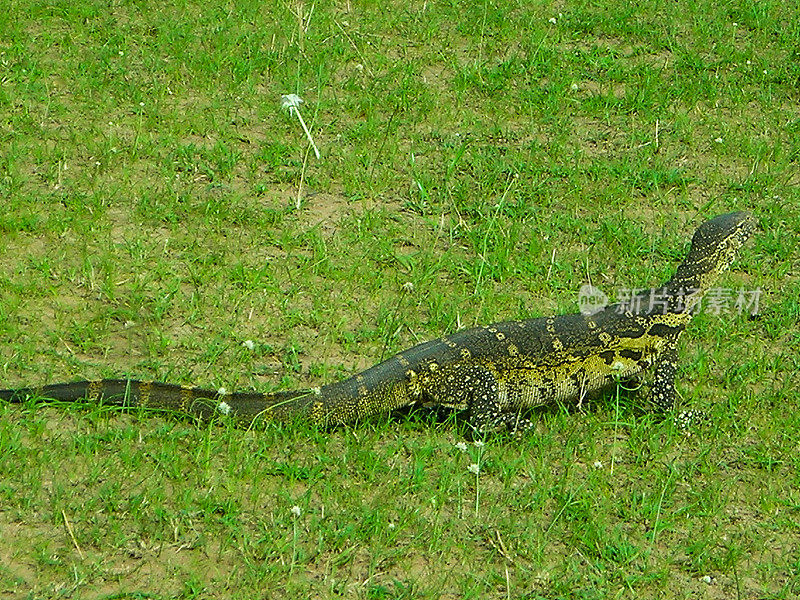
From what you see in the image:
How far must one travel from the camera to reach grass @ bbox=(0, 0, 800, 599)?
19.8ft

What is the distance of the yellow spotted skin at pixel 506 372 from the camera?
21.7ft

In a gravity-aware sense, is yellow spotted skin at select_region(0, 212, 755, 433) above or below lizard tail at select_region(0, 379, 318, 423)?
above

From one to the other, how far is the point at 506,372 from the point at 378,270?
1.89m

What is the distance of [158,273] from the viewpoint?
826 cm

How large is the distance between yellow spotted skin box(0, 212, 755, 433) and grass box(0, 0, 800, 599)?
161 mm

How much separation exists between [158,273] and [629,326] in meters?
3.59

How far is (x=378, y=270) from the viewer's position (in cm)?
865

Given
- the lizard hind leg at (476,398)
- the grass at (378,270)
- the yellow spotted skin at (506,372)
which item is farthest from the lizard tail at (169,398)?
the lizard hind leg at (476,398)

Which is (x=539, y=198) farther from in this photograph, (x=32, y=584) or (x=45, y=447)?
(x=32, y=584)

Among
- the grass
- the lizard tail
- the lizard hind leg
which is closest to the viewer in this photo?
the grass

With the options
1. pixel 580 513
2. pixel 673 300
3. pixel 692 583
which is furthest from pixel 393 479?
pixel 673 300

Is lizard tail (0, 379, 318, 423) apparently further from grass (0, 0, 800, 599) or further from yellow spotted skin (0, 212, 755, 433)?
grass (0, 0, 800, 599)

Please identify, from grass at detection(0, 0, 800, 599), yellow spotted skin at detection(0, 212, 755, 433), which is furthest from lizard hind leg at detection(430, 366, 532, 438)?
grass at detection(0, 0, 800, 599)

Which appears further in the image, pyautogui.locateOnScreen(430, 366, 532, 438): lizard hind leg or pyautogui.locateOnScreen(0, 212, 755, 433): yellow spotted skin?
pyautogui.locateOnScreen(430, 366, 532, 438): lizard hind leg
